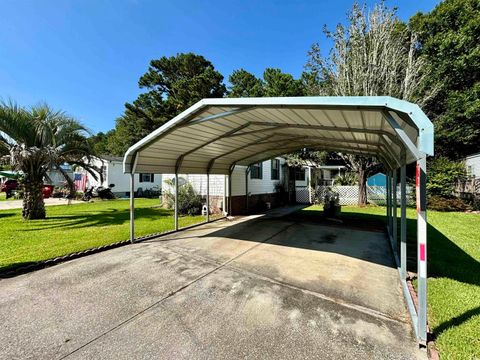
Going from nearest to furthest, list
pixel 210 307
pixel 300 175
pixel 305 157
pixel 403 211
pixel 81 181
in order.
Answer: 1. pixel 210 307
2. pixel 403 211
3. pixel 305 157
4. pixel 300 175
5. pixel 81 181

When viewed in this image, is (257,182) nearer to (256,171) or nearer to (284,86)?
(256,171)

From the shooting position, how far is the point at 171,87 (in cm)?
2648

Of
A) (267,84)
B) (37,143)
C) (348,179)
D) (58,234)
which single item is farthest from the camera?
(267,84)

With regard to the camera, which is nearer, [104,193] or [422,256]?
[422,256]

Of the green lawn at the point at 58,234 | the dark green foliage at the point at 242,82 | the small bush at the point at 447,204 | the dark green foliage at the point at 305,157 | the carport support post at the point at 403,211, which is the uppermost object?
the dark green foliage at the point at 242,82

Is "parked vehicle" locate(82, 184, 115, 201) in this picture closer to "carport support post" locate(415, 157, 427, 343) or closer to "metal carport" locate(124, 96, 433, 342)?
"metal carport" locate(124, 96, 433, 342)

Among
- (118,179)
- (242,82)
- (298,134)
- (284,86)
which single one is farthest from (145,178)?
(298,134)

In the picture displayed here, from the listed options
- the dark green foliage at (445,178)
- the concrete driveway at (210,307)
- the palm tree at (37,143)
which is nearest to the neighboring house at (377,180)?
the dark green foliage at (445,178)

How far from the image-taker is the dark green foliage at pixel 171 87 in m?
23.2

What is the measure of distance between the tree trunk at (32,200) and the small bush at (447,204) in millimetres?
18990

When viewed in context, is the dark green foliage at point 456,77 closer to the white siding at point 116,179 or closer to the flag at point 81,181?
the white siding at point 116,179

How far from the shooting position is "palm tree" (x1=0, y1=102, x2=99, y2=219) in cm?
875

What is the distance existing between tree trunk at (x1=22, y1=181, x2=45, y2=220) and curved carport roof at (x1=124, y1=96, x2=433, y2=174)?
594 cm

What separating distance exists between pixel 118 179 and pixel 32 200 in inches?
492
